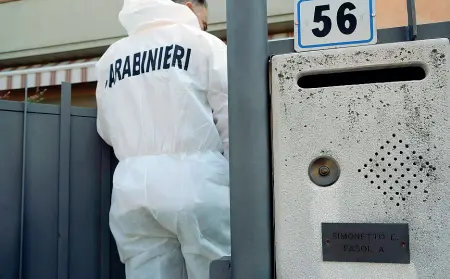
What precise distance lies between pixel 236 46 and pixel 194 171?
1.05 m

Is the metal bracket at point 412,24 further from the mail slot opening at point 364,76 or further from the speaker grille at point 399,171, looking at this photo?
the speaker grille at point 399,171

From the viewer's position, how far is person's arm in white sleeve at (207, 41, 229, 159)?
2.85 metres

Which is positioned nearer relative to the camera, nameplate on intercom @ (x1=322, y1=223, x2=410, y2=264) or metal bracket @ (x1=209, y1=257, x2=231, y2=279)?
nameplate on intercom @ (x1=322, y1=223, x2=410, y2=264)

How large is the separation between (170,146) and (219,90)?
37 cm

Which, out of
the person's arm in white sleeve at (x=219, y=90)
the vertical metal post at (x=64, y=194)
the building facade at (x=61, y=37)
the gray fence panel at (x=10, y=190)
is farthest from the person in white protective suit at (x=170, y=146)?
the building facade at (x=61, y=37)

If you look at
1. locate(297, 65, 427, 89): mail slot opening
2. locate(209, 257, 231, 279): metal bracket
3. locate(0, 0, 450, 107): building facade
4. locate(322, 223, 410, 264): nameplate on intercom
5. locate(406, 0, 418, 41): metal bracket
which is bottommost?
locate(209, 257, 231, 279): metal bracket

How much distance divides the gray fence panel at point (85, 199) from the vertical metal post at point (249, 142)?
66.6 inches

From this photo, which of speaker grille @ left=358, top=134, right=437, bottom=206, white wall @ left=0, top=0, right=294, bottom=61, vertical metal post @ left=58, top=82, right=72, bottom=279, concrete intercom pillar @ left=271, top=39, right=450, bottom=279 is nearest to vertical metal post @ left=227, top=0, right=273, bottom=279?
concrete intercom pillar @ left=271, top=39, right=450, bottom=279

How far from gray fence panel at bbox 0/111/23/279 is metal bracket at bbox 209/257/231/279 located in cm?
148

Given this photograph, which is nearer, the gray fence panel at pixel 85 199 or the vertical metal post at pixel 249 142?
the vertical metal post at pixel 249 142

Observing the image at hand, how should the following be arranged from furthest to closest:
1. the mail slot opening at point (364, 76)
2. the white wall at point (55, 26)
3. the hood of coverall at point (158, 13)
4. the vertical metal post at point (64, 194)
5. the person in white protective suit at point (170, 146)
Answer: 1. the white wall at point (55, 26)
2. the vertical metal post at point (64, 194)
3. the hood of coverall at point (158, 13)
4. the person in white protective suit at point (170, 146)
5. the mail slot opening at point (364, 76)

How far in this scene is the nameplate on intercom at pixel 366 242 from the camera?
159 centimetres

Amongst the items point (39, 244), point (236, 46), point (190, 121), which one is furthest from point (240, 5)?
point (39, 244)

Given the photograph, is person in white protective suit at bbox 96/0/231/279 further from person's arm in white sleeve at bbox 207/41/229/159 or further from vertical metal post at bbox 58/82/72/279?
vertical metal post at bbox 58/82/72/279
